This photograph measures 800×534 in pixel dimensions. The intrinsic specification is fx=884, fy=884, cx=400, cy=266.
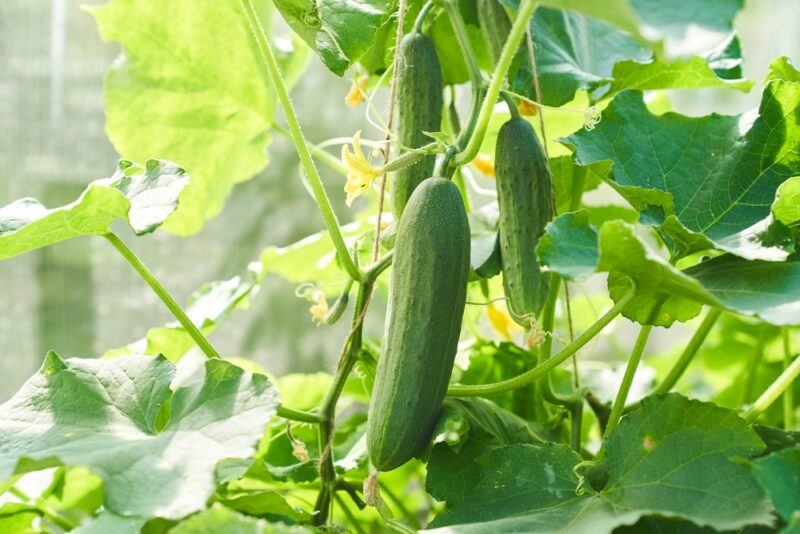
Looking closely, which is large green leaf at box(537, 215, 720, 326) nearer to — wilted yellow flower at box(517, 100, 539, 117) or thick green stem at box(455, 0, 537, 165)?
thick green stem at box(455, 0, 537, 165)

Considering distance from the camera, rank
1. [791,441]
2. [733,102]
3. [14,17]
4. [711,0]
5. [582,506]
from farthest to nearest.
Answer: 1. [733,102]
2. [14,17]
3. [791,441]
4. [582,506]
5. [711,0]

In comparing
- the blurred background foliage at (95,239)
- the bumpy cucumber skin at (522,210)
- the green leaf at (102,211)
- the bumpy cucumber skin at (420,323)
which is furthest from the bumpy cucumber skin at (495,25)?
the blurred background foliage at (95,239)

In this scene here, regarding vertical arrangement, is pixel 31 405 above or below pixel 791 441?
above

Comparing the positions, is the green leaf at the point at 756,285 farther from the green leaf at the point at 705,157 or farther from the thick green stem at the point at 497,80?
the thick green stem at the point at 497,80

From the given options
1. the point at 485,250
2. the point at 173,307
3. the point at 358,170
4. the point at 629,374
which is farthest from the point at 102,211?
the point at 629,374

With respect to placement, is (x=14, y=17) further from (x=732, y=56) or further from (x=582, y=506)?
(x=582, y=506)

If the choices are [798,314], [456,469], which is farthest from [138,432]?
[798,314]

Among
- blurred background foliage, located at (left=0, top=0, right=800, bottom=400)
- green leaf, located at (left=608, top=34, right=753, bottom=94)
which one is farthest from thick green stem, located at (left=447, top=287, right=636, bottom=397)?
blurred background foliage, located at (left=0, top=0, right=800, bottom=400)
